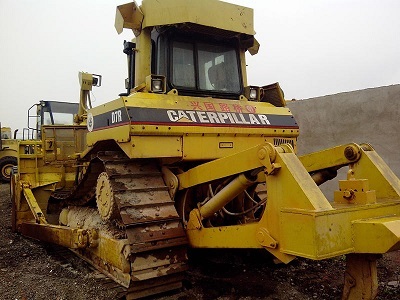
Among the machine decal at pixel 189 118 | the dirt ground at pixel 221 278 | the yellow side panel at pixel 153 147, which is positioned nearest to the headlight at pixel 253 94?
the machine decal at pixel 189 118

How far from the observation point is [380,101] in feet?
21.7

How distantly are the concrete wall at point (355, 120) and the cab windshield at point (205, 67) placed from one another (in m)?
3.27

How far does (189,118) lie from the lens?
3736 millimetres

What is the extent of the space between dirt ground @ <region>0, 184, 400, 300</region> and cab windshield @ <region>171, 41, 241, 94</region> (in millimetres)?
1962

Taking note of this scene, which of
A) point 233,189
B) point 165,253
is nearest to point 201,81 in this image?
point 233,189

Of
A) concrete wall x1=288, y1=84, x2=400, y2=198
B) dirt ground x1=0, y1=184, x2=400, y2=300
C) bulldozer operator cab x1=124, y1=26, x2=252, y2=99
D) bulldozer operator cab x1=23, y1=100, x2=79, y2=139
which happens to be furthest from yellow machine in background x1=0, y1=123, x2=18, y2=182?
bulldozer operator cab x1=124, y1=26, x2=252, y2=99

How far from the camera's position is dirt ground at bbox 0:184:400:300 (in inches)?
144

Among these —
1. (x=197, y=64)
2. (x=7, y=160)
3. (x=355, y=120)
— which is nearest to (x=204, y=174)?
(x=197, y=64)

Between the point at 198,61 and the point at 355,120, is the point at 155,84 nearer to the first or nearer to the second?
the point at 198,61

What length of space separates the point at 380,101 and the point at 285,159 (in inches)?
188

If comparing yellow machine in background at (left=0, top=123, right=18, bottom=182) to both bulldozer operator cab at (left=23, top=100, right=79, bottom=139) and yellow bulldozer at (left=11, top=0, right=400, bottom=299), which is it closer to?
bulldozer operator cab at (left=23, top=100, right=79, bottom=139)

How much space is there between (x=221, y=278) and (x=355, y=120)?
14.2 feet

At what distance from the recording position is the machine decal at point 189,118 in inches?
140

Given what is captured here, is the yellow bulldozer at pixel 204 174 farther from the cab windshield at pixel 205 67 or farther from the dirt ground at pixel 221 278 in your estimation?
the dirt ground at pixel 221 278
